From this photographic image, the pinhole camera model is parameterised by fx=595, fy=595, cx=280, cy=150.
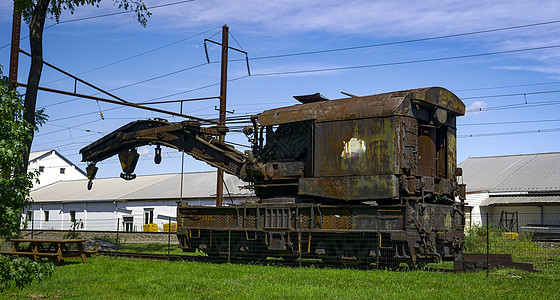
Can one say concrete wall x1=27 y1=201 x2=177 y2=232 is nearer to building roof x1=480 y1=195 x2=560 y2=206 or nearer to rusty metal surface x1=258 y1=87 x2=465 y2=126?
building roof x1=480 y1=195 x2=560 y2=206

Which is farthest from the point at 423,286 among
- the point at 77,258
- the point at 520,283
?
the point at 77,258

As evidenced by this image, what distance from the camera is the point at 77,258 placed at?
62.7 ft

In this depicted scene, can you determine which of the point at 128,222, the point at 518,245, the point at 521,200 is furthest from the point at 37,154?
the point at 518,245

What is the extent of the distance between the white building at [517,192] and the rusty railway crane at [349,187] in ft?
55.3

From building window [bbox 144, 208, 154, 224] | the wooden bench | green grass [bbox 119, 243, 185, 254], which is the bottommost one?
green grass [bbox 119, 243, 185, 254]

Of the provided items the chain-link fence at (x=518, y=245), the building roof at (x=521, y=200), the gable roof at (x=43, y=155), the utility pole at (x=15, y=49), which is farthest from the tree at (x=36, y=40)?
the gable roof at (x=43, y=155)

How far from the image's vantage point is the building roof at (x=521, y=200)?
32312 mm

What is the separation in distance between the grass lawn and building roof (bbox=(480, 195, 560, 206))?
19.7 meters

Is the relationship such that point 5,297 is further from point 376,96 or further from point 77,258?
point 376,96

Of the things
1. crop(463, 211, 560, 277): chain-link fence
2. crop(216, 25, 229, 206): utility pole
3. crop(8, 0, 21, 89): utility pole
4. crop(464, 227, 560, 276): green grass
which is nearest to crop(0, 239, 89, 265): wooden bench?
crop(8, 0, 21, 89): utility pole

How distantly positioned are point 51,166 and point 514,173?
53943mm

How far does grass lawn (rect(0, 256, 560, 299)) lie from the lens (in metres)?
10.5

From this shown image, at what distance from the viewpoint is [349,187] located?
15.5m

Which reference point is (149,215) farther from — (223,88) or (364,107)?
(364,107)
